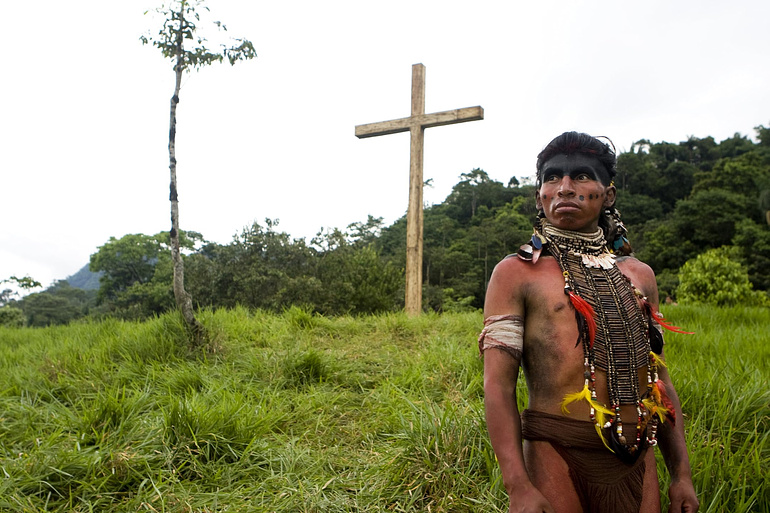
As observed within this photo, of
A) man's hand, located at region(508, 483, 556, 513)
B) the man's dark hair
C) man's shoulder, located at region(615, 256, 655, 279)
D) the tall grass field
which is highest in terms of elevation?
the man's dark hair

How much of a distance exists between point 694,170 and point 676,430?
47638 mm

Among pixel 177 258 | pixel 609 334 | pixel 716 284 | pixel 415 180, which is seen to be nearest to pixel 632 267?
pixel 609 334

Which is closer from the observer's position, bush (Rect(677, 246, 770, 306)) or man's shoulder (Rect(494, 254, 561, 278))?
man's shoulder (Rect(494, 254, 561, 278))

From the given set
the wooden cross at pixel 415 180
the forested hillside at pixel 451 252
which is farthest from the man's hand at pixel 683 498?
the wooden cross at pixel 415 180

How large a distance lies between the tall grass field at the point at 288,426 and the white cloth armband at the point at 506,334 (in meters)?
1.35

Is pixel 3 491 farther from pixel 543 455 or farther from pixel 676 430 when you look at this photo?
pixel 676 430

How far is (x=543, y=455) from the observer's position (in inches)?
56.6

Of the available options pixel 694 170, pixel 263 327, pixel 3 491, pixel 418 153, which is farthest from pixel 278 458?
pixel 694 170

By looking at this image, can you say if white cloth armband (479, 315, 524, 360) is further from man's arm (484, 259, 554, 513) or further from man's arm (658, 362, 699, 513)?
man's arm (658, 362, 699, 513)

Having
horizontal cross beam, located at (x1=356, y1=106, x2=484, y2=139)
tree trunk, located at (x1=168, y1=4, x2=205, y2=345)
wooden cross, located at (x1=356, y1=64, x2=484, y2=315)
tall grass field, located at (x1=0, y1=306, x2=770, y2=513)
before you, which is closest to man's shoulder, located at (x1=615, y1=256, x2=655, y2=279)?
tall grass field, located at (x1=0, y1=306, x2=770, y2=513)

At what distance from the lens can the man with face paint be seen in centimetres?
141

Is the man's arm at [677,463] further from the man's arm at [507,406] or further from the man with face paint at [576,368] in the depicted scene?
the man's arm at [507,406]

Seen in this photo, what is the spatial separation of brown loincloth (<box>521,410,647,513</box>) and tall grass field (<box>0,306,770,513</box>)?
3.74 feet

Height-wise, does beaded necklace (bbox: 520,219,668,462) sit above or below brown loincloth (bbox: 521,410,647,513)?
above
